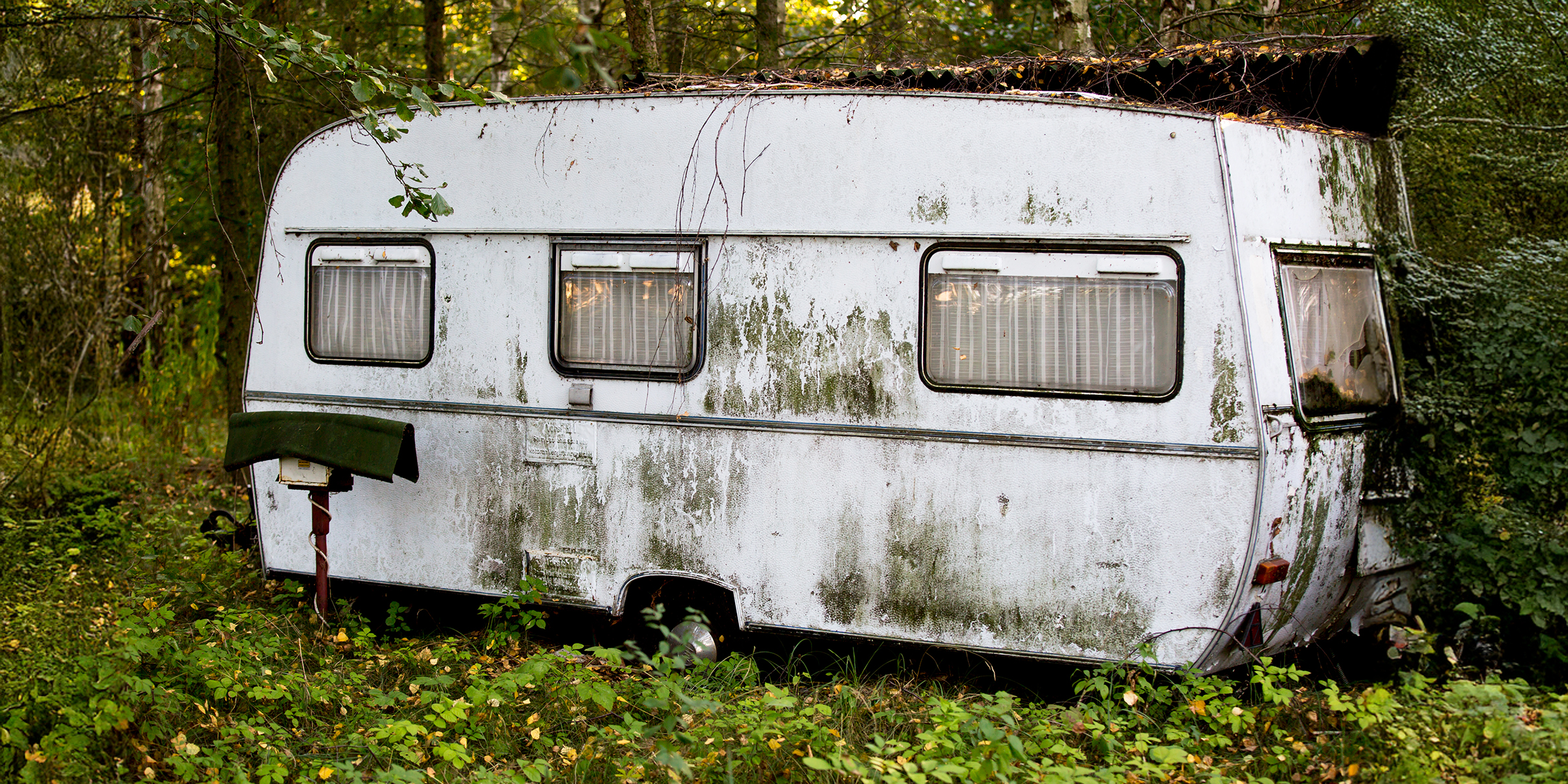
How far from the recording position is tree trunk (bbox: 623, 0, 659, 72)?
856 cm

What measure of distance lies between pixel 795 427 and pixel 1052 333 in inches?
44.4

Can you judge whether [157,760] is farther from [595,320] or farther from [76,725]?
[595,320]

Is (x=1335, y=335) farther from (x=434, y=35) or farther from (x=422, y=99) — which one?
(x=434, y=35)

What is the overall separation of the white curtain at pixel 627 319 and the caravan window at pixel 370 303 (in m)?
0.77

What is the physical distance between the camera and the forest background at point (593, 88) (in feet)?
15.6

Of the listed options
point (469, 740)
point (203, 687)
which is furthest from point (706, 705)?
point (203, 687)

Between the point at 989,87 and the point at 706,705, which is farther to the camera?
the point at 989,87

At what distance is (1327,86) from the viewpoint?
5301 millimetres

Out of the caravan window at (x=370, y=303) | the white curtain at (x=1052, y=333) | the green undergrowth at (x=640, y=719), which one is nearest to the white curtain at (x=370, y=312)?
the caravan window at (x=370, y=303)

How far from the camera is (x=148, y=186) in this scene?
36.7 feet

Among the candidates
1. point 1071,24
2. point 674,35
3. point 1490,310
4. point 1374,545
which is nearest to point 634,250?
point 1374,545

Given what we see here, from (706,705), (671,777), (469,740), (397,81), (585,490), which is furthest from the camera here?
(585,490)

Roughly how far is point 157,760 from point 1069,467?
11.5 ft

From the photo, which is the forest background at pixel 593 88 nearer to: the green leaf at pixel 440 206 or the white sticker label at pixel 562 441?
the green leaf at pixel 440 206
